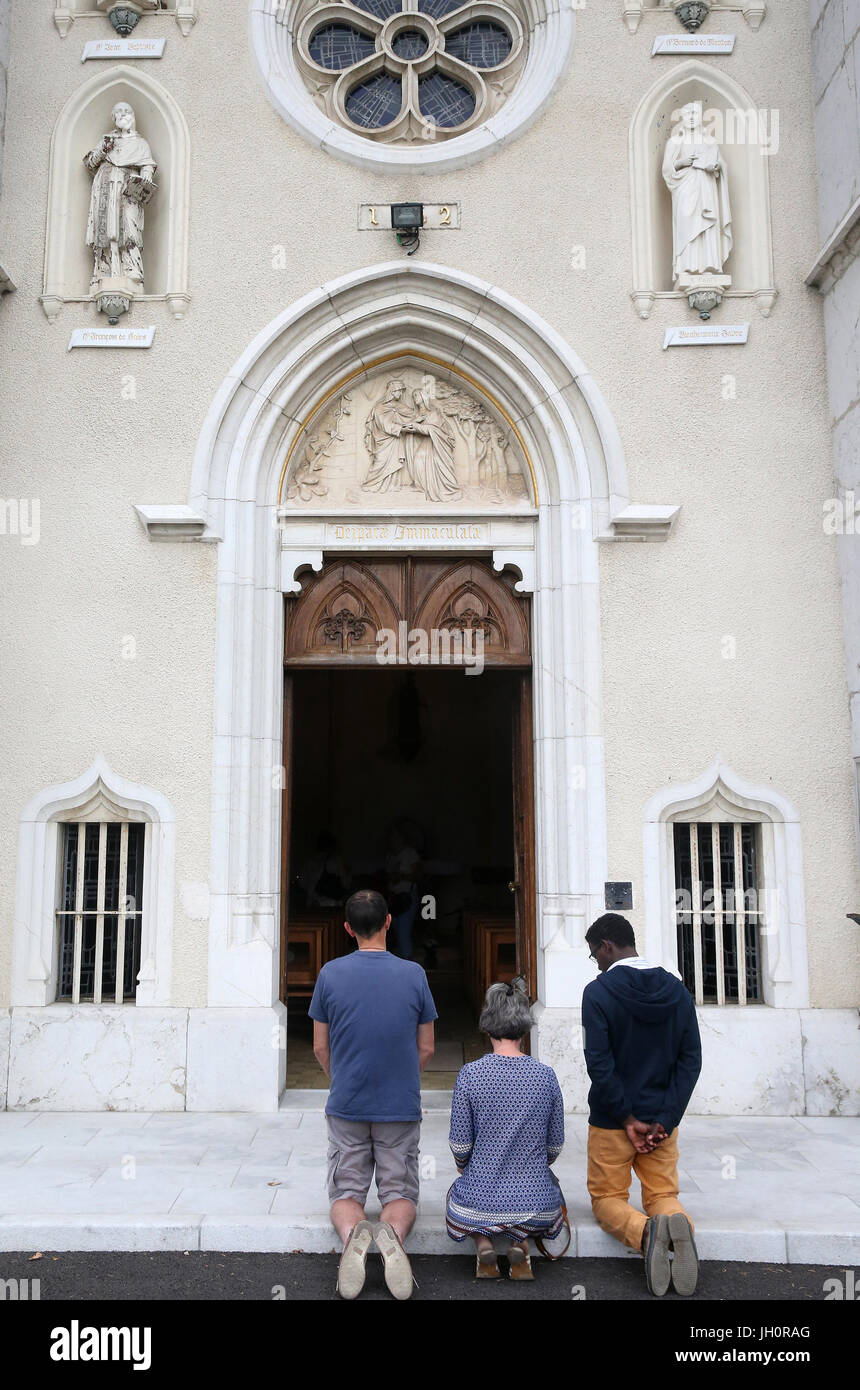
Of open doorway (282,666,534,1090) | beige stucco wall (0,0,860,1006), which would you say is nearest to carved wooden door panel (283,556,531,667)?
beige stucco wall (0,0,860,1006)

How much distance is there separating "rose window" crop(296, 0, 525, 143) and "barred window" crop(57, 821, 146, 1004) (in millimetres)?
5649

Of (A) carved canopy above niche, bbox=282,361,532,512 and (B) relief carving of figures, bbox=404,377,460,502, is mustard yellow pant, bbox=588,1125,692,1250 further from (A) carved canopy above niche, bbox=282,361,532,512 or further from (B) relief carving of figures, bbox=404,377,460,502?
(B) relief carving of figures, bbox=404,377,460,502

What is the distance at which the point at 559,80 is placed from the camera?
789cm

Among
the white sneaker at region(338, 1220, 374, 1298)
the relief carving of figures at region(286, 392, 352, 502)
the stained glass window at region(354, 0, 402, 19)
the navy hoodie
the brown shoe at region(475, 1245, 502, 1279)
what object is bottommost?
the brown shoe at region(475, 1245, 502, 1279)

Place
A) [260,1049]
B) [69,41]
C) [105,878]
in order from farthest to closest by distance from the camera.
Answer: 1. [69,41]
2. [105,878]
3. [260,1049]

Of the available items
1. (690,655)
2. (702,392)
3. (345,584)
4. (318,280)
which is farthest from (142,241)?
(690,655)

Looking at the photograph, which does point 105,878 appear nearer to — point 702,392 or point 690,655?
point 690,655

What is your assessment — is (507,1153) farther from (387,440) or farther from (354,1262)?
(387,440)

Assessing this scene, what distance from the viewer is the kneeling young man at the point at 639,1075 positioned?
4.77 meters

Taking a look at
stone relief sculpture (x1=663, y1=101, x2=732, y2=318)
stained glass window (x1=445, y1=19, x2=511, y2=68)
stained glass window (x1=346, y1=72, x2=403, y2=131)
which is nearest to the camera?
stone relief sculpture (x1=663, y1=101, x2=732, y2=318)

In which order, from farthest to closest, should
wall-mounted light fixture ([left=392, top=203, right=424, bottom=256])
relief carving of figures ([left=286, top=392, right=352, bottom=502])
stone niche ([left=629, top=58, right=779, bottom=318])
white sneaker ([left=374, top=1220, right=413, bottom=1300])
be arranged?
1. relief carving of figures ([left=286, top=392, right=352, bottom=502])
2. stone niche ([left=629, top=58, right=779, bottom=318])
3. wall-mounted light fixture ([left=392, top=203, right=424, bottom=256])
4. white sneaker ([left=374, top=1220, right=413, bottom=1300])

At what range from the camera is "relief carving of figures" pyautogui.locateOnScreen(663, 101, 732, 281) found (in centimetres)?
768

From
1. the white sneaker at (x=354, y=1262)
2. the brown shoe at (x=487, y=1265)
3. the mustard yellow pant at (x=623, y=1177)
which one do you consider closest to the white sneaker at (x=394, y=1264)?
the white sneaker at (x=354, y=1262)

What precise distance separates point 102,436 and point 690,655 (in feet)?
14.6
